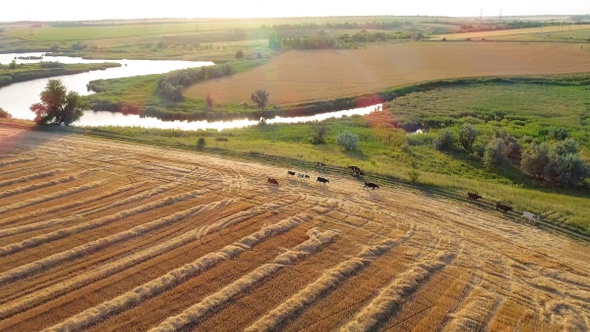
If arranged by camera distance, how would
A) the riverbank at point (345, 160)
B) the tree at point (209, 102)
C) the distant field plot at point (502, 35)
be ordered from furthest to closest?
1. the distant field plot at point (502, 35)
2. the tree at point (209, 102)
3. the riverbank at point (345, 160)

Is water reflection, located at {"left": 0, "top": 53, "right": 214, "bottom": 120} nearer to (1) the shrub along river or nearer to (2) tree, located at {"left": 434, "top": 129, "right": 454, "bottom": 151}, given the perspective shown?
(1) the shrub along river

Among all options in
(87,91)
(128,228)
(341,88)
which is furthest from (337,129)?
(87,91)

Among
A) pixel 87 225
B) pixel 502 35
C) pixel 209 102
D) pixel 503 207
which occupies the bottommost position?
pixel 503 207

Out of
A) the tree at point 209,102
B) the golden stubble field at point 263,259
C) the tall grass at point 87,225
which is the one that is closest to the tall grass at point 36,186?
the golden stubble field at point 263,259

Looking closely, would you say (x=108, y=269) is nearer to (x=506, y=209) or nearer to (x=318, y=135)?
(x=506, y=209)

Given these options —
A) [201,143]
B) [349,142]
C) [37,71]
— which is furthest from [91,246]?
[37,71]

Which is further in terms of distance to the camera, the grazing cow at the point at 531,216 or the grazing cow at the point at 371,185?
the grazing cow at the point at 371,185

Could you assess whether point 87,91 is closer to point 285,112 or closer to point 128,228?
point 285,112

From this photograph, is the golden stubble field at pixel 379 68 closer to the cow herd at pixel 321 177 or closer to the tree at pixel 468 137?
the tree at pixel 468 137
